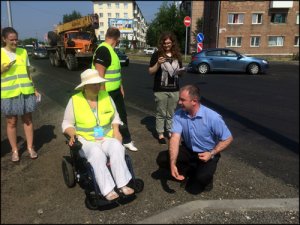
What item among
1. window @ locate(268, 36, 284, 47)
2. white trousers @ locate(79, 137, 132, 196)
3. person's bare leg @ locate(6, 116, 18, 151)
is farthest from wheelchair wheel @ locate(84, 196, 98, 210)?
window @ locate(268, 36, 284, 47)

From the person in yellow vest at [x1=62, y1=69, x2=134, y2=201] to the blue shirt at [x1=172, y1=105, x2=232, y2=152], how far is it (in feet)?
2.08

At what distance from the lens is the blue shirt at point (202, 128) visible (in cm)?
292

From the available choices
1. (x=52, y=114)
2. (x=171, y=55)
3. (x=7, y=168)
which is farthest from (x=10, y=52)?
(x=171, y=55)

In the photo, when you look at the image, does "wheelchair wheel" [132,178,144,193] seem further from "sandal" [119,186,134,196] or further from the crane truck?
the crane truck

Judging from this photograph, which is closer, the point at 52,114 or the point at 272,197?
the point at 272,197

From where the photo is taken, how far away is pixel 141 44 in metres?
1.89

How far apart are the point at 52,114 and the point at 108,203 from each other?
1225 millimetres

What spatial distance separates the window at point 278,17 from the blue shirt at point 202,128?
1.54m

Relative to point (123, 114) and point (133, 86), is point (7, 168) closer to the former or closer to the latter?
point (123, 114)

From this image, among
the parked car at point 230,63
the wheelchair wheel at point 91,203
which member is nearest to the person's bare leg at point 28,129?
the wheelchair wheel at point 91,203

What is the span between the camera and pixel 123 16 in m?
1.56

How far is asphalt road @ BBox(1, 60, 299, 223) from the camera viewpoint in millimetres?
1302

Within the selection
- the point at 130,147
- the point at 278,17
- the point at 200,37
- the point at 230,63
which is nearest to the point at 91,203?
the point at 200,37

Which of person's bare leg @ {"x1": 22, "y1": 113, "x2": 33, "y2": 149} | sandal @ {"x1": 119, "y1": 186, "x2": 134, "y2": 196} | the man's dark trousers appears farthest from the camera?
the man's dark trousers
